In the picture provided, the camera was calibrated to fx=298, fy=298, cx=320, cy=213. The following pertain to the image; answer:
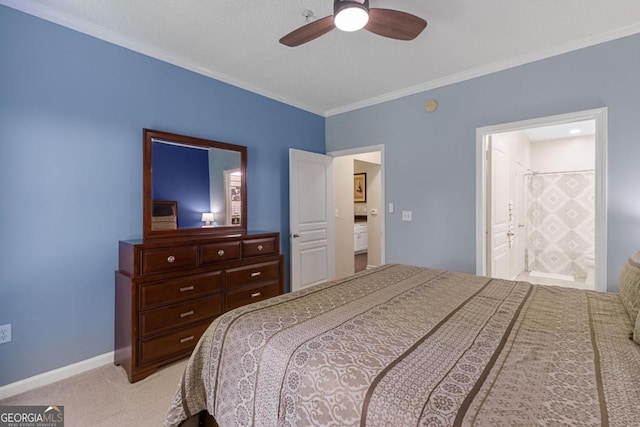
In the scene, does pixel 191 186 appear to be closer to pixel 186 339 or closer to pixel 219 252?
pixel 219 252

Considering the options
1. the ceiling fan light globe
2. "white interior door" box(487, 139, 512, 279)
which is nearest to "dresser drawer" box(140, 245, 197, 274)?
the ceiling fan light globe

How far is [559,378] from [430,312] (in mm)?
576

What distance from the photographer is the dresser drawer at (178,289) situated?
2174 mm

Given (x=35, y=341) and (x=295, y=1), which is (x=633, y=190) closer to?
(x=295, y=1)

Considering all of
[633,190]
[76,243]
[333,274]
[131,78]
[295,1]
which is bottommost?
[333,274]

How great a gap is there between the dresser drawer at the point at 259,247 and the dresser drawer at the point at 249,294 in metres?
0.32

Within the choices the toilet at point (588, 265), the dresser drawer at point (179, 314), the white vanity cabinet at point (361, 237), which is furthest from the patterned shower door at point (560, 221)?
the dresser drawer at point (179, 314)

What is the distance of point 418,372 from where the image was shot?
0.89 m

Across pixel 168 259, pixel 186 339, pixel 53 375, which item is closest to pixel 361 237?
pixel 186 339

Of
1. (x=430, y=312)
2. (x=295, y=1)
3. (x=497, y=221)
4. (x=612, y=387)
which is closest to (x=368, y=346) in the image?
(x=430, y=312)

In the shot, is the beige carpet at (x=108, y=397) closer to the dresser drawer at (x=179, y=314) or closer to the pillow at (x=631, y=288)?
the dresser drawer at (x=179, y=314)

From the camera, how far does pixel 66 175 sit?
2193mm

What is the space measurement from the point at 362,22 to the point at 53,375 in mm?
3150

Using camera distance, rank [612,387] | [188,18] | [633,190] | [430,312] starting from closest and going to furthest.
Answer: [612,387], [430,312], [188,18], [633,190]
